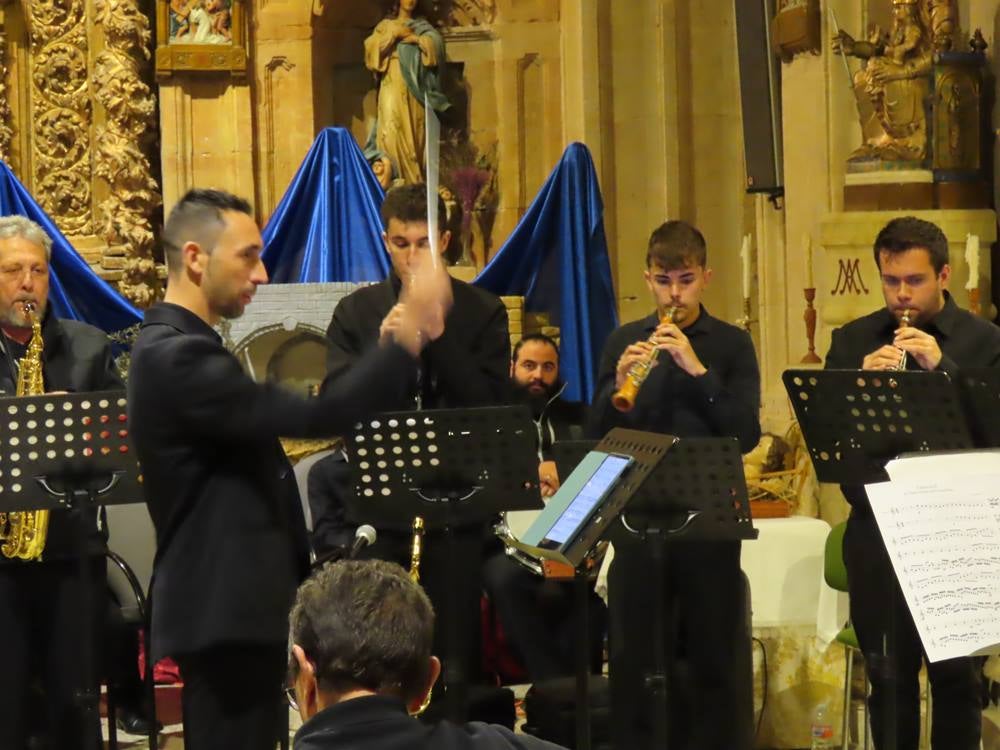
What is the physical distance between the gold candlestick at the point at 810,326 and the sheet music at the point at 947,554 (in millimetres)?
4697

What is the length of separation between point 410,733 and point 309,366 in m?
8.33

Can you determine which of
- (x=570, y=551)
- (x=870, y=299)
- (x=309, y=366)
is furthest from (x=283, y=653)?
(x=309, y=366)

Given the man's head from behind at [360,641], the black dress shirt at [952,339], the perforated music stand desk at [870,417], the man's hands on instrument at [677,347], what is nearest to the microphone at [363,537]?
the man's hands on instrument at [677,347]

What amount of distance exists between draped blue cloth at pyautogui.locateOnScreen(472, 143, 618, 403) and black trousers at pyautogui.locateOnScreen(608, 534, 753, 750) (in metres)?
4.08

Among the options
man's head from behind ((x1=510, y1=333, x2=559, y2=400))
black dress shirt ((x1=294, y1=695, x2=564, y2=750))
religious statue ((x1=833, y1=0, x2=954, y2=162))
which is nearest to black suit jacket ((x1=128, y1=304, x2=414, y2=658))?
black dress shirt ((x1=294, y1=695, x2=564, y2=750))

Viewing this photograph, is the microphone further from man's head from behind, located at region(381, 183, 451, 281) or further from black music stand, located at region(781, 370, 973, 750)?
black music stand, located at region(781, 370, 973, 750)

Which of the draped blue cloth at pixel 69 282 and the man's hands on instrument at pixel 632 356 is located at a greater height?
the draped blue cloth at pixel 69 282

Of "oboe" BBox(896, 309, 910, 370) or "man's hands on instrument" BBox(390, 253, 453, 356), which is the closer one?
"man's hands on instrument" BBox(390, 253, 453, 356)

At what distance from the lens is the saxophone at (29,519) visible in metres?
4.56

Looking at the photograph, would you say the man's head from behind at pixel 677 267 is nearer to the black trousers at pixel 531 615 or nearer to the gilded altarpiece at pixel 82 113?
the black trousers at pixel 531 615

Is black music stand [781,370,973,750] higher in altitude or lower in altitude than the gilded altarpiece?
lower

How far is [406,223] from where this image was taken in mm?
4613

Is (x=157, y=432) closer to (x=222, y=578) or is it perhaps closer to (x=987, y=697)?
(x=222, y=578)

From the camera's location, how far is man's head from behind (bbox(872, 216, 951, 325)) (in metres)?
4.59
